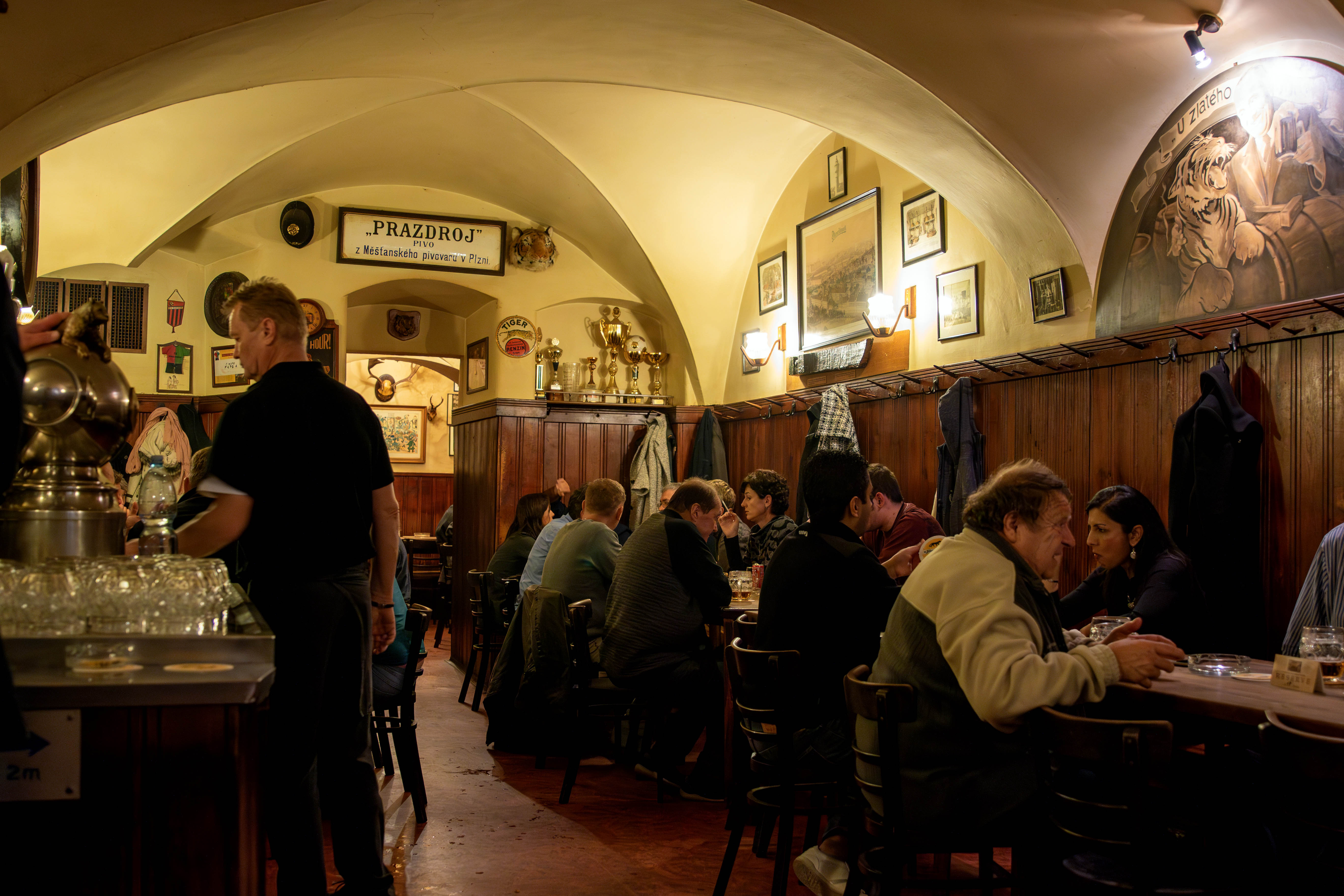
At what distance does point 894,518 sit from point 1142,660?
2651 millimetres

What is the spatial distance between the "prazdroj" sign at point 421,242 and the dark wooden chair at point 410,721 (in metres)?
5.90

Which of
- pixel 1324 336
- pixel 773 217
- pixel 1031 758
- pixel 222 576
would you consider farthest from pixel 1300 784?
pixel 773 217

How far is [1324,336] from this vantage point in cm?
416

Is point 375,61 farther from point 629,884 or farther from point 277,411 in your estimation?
point 629,884

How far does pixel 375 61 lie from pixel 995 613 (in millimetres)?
4738

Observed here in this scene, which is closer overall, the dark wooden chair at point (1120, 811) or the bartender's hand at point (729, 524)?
the dark wooden chair at point (1120, 811)

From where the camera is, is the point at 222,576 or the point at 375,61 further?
the point at 375,61

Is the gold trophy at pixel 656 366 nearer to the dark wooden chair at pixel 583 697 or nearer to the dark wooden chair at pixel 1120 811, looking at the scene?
the dark wooden chair at pixel 583 697

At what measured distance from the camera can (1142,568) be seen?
380cm

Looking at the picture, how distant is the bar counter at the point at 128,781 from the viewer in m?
1.49

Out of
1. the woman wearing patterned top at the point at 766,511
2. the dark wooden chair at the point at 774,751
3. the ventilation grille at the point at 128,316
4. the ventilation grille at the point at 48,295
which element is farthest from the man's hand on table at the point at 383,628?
the ventilation grille at the point at 128,316

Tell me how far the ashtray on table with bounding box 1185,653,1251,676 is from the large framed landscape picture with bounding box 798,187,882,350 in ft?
14.9

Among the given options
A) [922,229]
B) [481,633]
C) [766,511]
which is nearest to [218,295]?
[481,633]

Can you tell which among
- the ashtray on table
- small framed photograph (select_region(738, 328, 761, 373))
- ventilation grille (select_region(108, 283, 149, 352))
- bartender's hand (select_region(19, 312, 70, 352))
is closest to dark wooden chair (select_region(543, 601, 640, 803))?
the ashtray on table
